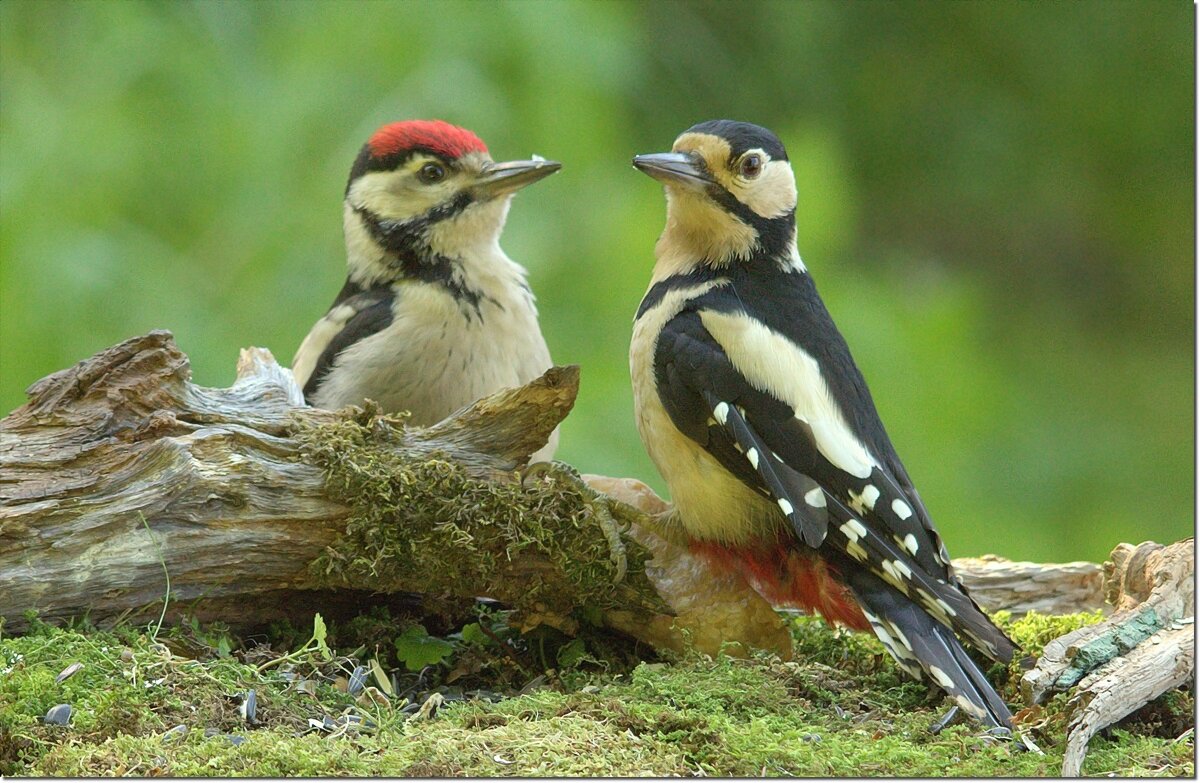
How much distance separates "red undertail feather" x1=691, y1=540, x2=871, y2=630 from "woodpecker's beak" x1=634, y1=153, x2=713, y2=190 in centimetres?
75

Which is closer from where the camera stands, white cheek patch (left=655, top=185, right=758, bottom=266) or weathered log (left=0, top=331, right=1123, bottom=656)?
weathered log (left=0, top=331, right=1123, bottom=656)

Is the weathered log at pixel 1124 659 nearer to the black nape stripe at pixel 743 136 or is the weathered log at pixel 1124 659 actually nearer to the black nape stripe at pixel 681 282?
the black nape stripe at pixel 681 282

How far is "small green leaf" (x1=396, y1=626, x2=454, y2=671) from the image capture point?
2455mm

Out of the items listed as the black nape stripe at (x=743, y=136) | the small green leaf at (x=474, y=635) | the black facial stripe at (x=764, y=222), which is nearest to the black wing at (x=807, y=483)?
the black facial stripe at (x=764, y=222)

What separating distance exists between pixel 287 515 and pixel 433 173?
122cm

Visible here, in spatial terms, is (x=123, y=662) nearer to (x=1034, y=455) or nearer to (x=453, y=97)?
(x=453, y=97)

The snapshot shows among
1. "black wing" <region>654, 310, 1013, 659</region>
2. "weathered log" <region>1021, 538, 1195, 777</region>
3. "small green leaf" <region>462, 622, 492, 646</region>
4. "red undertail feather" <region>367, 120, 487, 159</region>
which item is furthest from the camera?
"red undertail feather" <region>367, 120, 487, 159</region>

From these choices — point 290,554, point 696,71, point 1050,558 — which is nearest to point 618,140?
point 696,71

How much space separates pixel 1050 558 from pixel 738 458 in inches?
104

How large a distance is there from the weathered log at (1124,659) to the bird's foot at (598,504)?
766mm

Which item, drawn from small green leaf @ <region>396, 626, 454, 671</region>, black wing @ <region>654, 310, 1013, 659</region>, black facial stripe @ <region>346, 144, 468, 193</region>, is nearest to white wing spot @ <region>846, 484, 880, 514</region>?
black wing @ <region>654, 310, 1013, 659</region>

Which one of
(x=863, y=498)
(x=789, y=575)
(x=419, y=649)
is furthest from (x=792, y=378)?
(x=419, y=649)

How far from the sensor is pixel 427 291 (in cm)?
323

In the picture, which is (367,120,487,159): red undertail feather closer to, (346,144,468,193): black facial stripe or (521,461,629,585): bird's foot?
(346,144,468,193): black facial stripe
